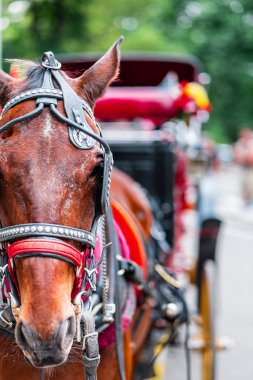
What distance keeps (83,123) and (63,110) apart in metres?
0.09

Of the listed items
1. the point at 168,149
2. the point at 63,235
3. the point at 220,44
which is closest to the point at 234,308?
the point at 168,149

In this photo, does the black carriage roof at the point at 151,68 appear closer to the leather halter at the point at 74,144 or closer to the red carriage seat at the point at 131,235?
the red carriage seat at the point at 131,235

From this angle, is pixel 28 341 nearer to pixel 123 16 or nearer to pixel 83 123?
pixel 83 123

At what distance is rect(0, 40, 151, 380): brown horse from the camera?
208 cm

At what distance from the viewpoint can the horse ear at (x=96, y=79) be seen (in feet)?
8.58

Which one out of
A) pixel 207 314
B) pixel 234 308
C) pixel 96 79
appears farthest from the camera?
pixel 234 308

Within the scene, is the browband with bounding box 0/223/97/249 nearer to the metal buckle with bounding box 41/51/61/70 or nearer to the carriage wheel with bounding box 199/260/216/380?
the metal buckle with bounding box 41/51/61/70

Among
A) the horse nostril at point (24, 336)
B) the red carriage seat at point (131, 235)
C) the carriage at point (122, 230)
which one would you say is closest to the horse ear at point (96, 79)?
the carriage at point (122, 230)

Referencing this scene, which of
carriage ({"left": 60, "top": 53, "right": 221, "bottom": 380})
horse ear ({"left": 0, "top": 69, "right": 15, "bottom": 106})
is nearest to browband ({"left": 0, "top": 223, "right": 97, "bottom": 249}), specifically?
horse ear ({"left": 0, "top": 69, "right": 15, "bottom": 106})

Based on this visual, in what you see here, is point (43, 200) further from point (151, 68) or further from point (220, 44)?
point (220, 44)

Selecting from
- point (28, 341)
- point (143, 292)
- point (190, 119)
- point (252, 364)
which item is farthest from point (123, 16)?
point (28, 341)

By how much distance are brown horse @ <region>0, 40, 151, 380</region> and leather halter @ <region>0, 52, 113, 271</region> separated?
0.07 ft

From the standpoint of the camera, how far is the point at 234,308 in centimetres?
771

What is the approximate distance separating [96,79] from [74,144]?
41cm
